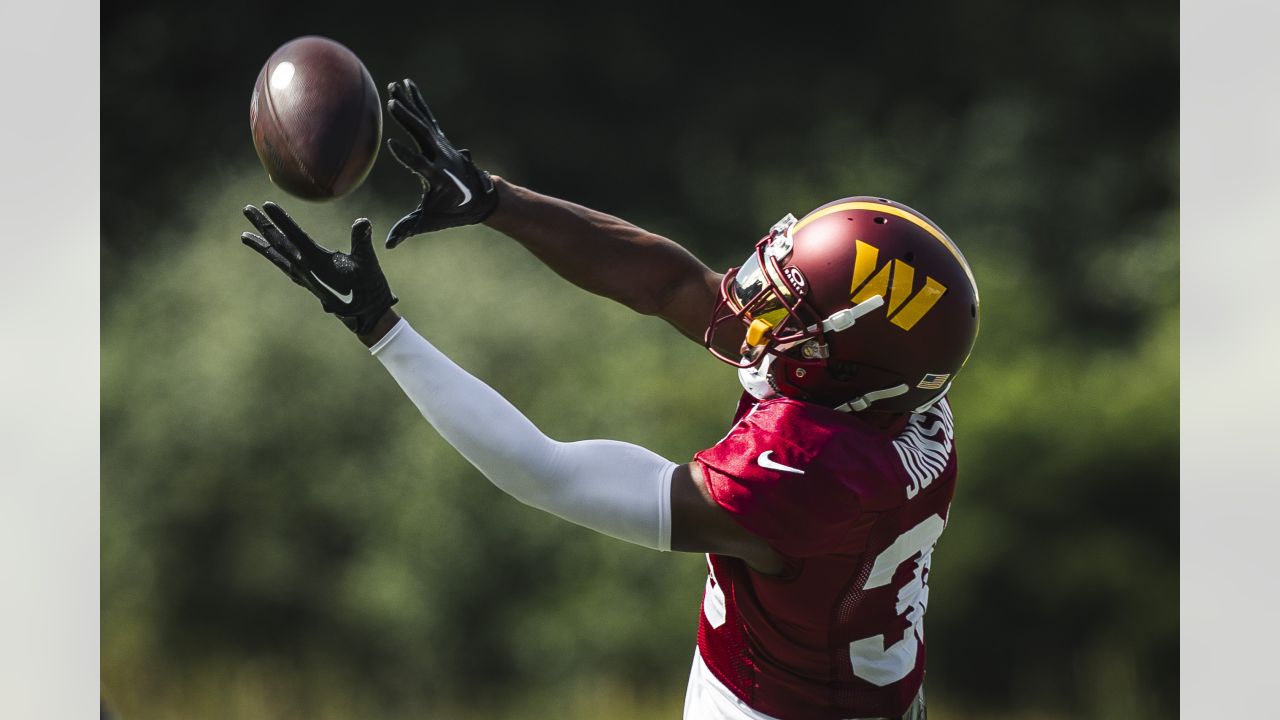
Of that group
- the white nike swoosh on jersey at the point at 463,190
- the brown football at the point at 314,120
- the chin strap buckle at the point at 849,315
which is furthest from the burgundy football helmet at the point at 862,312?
the brown football at the point at 314,120

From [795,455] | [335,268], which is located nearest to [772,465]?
[795,455]

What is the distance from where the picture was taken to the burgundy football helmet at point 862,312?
1.71m

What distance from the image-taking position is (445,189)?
6.72 feet

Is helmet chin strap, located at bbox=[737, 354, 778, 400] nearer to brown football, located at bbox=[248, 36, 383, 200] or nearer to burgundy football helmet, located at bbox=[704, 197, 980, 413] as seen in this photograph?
burgundy football helmet, located at bbox=[704, 197, 980, 413]

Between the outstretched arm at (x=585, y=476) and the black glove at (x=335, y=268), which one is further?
the black glove at (x=335, y=268)

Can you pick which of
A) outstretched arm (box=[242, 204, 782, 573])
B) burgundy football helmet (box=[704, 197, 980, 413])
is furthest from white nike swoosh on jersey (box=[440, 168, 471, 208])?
burgundy football helmet (box=[704, 197, 980, 413])

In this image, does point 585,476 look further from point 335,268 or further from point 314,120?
point 314,120

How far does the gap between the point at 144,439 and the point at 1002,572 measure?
3.94m

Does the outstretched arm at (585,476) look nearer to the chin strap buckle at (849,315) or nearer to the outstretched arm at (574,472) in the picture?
the outstretched arm at (574,472)

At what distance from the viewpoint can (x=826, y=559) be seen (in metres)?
1.72

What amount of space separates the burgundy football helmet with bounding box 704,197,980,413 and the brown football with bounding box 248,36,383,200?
971 millimetres

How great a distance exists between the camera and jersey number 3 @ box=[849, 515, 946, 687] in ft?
5.91

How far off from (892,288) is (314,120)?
1.24 metres

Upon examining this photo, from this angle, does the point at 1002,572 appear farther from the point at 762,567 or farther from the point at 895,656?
the point at 762,567
